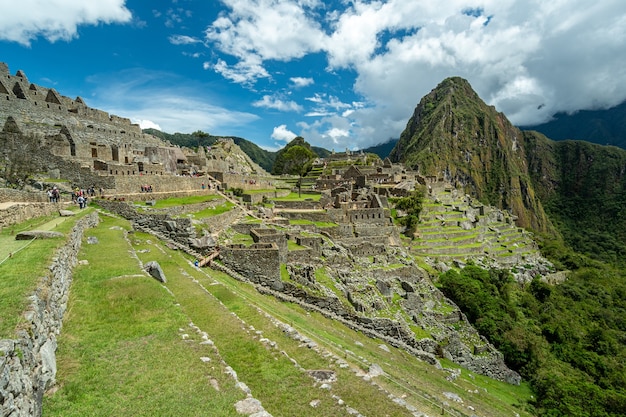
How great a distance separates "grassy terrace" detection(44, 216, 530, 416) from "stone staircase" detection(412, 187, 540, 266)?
35416mm

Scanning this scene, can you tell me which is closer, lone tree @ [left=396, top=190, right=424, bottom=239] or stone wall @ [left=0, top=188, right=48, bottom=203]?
stone wall @ [left=0, top=188, right=48, bottom=203]

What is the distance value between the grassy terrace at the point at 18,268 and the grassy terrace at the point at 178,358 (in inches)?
52.7

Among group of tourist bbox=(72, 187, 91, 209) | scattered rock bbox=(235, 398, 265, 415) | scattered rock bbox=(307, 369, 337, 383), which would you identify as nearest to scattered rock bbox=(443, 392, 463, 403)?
scattered rock bbox=(307, 369, 337, 383)

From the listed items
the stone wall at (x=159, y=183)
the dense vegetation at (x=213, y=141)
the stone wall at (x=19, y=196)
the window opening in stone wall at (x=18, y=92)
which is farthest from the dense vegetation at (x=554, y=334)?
the dense vegetation at (x=213, y=141)

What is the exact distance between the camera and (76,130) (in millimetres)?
33594

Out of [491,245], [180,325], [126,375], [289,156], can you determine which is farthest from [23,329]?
[289,156]

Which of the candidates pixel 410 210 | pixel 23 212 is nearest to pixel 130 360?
pixel 23 212

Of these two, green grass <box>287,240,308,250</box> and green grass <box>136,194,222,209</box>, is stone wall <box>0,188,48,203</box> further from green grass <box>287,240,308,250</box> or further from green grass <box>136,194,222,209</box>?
green grass <box>287,240,308,250</box>

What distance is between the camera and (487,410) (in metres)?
16.0

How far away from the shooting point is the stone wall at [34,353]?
4426 mm

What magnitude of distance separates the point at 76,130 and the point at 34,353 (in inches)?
1383

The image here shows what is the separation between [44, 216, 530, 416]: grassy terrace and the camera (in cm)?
638

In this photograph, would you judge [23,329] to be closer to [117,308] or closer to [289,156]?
[117,308]

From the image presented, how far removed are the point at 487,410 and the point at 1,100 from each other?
136ft
